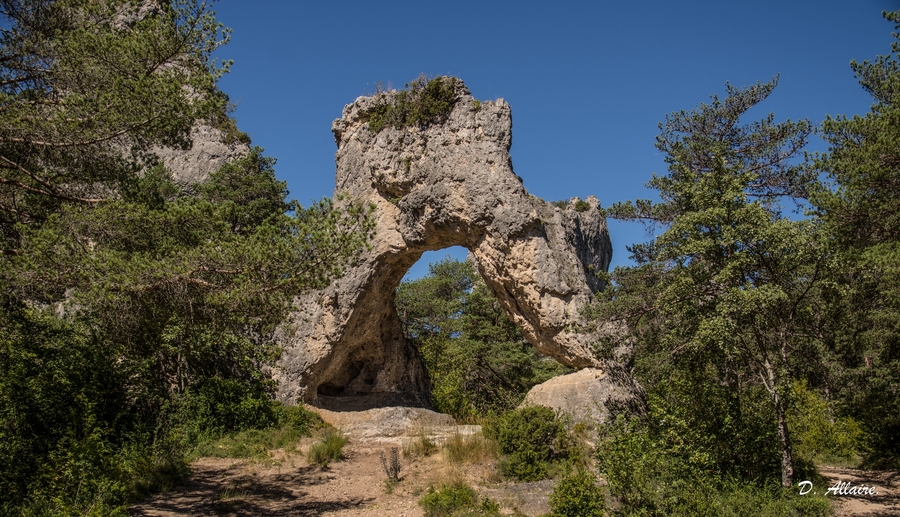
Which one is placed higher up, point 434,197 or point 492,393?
point 434,197

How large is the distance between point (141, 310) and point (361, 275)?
752cm

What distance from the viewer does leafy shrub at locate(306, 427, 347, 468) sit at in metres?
12.0

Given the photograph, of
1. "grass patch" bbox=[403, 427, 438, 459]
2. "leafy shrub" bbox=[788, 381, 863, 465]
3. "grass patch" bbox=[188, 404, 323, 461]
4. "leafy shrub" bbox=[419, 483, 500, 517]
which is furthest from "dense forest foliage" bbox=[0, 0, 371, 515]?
"leafy shrub" bbox=[788, 381, 863, 465]

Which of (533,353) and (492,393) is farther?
(533,353)

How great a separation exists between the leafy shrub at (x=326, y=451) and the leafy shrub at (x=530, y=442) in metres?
3.41

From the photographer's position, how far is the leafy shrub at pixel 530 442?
33.9 ft

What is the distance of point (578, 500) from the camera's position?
7449 millimetres

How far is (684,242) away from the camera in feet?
31.9

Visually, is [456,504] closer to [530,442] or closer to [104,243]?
[530,442]

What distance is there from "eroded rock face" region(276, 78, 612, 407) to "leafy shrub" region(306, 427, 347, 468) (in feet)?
10.6

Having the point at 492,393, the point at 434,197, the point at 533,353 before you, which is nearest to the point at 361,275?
the point at 434,197

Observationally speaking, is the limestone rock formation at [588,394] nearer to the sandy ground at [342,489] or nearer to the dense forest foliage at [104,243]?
Result: the sandy ground at [342,489]

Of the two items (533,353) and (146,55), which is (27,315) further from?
(533,353)

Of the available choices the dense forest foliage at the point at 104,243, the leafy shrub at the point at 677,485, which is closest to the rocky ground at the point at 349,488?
the dense forest foliage at the point at 104,243
